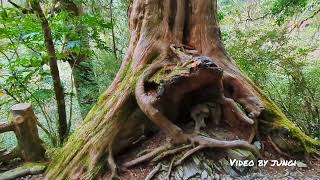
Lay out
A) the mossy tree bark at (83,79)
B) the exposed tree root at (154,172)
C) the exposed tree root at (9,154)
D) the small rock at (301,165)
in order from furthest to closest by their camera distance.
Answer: the mossy tree bark at (83,79) < the exposed tree root at (9,154) < the small rock at (301,165) < the exposed tree root at (154,172)

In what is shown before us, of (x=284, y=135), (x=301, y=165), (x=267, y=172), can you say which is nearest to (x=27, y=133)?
(x=267, y=172)

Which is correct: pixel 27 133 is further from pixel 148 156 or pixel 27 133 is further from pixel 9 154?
pixel 148 156

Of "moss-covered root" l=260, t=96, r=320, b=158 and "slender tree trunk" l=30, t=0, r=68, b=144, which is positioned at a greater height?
"slender tree trunk" l=30, t=0, r=68, b=144

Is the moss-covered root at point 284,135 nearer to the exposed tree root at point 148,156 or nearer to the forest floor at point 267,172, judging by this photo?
the forest floor at point 267,172

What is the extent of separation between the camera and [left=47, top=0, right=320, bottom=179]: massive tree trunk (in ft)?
10.1

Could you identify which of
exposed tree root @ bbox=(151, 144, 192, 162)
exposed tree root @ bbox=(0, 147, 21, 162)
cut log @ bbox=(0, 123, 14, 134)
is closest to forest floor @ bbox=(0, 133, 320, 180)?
exposed tree root @ bbox=(151, 144, 192, 162)

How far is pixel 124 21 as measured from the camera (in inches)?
288

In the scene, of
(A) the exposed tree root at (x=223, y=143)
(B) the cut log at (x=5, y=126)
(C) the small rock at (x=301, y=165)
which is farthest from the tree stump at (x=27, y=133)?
(C) the small rock at (x=301, y=165)

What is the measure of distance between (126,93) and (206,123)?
2.88 feet

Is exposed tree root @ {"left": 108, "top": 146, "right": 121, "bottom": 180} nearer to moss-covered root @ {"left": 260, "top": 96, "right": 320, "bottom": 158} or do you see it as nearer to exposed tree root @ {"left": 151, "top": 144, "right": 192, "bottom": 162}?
exposed tree root @ {"left": 151, "top": 144, "right": 192, "bottom": 162}

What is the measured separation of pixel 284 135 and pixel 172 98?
119cm

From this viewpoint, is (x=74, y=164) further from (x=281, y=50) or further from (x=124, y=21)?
(x=124, y=21)

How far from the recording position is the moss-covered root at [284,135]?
10.7 feet

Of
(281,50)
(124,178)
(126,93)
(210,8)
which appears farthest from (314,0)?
(124,178)
